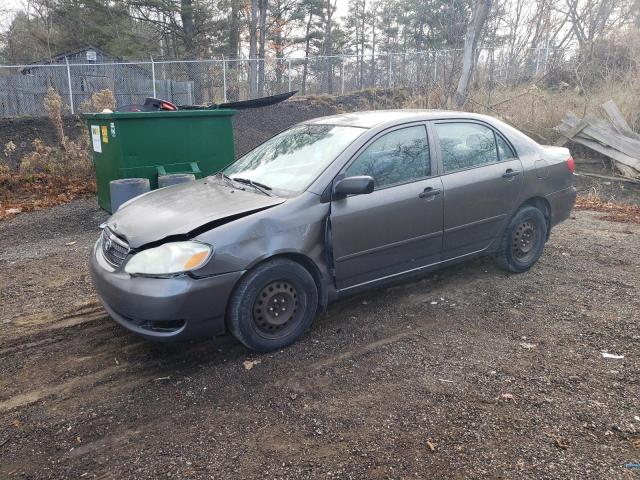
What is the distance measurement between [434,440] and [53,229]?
621 centimetres

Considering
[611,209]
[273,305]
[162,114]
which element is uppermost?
[162,114]

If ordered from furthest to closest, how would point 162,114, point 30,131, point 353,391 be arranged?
point 30,131 → point 162,114 → point 353,391

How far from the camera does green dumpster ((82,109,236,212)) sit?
656cm

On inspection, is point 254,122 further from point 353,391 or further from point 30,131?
point 353,391

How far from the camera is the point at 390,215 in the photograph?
4.09 meters

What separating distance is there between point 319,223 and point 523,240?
2.50 m

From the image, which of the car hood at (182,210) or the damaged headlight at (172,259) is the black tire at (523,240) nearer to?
the car hood at (182,210)

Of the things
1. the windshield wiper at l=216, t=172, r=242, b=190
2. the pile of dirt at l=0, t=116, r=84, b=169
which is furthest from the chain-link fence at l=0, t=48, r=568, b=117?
the windshield wiper at l=216, t=172, r=242, b=190

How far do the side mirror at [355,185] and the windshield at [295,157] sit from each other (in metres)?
0.25

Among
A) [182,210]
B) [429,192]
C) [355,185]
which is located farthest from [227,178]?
[429,192]

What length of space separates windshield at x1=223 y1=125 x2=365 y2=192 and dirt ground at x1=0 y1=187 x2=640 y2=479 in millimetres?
1209

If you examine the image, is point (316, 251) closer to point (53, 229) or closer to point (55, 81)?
point (53, 229)

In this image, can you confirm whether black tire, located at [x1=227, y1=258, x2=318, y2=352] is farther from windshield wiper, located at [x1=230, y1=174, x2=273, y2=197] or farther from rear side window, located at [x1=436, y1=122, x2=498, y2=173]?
rear side window, located at [x1=436, y1=122, x2=498, y2=173]

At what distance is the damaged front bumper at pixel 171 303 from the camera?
3232mm
